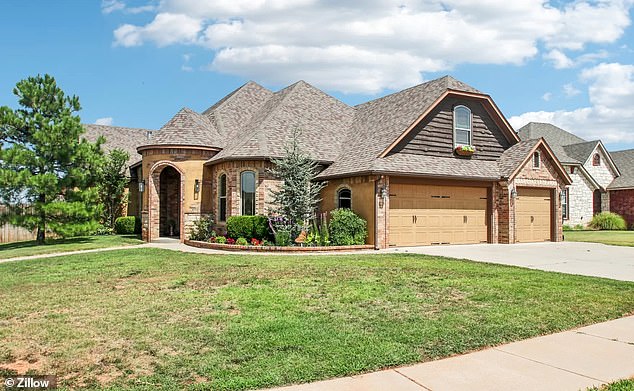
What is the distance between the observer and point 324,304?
7602 millimetres

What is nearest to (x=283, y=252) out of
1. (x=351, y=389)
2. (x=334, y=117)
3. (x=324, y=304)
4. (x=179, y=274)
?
(x=179, y=274)

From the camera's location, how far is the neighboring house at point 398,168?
61.1 feet

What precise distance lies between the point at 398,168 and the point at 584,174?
73.9ft

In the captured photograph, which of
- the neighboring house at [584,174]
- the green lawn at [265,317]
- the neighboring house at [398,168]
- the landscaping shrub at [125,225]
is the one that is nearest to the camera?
the green lawn at [265,317]

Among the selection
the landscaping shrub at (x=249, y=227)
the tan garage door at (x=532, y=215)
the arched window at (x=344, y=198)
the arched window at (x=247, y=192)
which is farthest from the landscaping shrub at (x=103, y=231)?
the tan garage door at (x=532, y=215)

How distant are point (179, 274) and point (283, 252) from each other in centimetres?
558

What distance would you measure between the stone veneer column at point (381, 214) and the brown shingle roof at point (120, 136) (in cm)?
1834

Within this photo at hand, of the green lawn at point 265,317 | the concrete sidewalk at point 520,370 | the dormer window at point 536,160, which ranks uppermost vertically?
the dormer window at point 536,160

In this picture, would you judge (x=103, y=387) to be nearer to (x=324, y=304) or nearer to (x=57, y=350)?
(x=57, y=350)

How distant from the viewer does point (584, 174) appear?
112ft

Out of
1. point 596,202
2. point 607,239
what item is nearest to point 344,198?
point 607,239

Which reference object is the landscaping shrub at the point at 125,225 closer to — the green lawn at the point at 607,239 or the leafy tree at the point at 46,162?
the leafy tree at the point at 46,162

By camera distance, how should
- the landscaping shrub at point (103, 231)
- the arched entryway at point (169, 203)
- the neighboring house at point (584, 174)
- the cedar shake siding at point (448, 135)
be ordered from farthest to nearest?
the neighboring house at point (584, 174) → the landscaping shrub at point (103, 231) → the arched entryway at point (169, 203) → the cedar shake siding at point (448, 135)

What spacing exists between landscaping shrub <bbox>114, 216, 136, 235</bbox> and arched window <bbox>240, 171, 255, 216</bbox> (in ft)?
27.3
